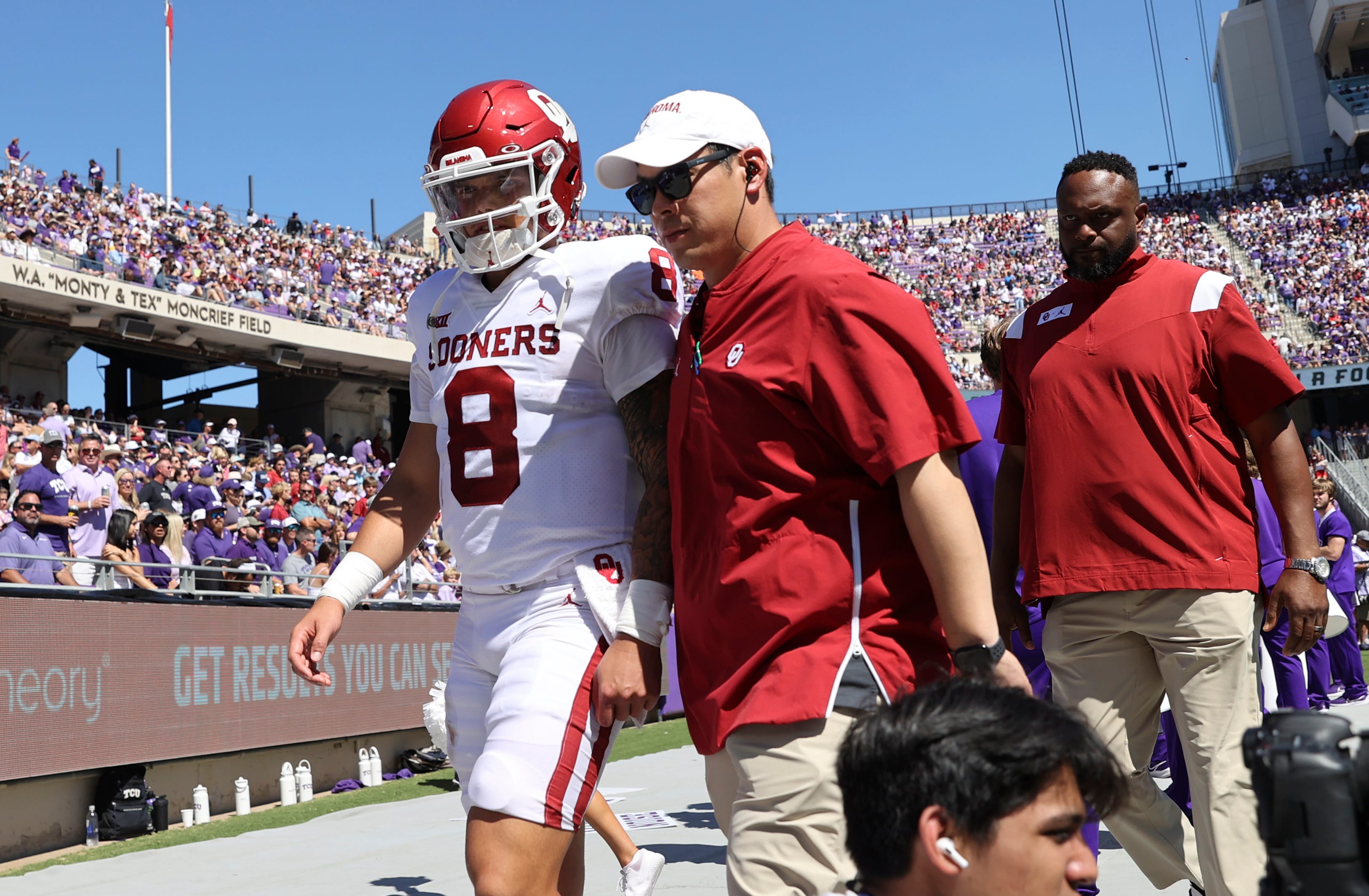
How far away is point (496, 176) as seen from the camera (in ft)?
9.89

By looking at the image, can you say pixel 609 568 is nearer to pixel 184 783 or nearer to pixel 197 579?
pixel 184 783

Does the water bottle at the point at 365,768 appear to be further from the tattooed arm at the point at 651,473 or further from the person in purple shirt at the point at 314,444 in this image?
the person in purple shirt at the point at 314,444

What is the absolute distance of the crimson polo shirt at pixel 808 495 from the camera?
2.18m

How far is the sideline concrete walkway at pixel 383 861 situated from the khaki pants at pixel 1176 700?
3.20 feet

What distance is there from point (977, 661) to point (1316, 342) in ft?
130

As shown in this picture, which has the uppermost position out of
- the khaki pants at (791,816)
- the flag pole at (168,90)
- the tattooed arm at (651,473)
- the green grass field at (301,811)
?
the flag pole at (168,90)

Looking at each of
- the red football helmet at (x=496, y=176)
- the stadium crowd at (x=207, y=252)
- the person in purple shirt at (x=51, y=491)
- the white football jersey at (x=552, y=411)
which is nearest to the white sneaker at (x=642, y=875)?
the white football jersey at (x=552, y=411)

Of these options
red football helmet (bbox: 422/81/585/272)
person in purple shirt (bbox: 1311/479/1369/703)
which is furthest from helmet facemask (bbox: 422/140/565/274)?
person in purple shirt (bbox: 1311/479/1369/703)

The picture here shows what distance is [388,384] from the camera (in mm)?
31281

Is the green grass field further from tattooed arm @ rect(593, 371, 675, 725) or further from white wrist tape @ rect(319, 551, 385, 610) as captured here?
tattooed arm @ rect(593, 371, 675, 725)

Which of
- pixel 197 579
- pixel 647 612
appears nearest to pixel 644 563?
pixel 647 612

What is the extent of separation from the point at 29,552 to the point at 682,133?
8237 millimetres

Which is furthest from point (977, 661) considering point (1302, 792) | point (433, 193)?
point (433, 193)

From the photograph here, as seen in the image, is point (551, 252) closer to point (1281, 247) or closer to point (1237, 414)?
point (1237, 414)
